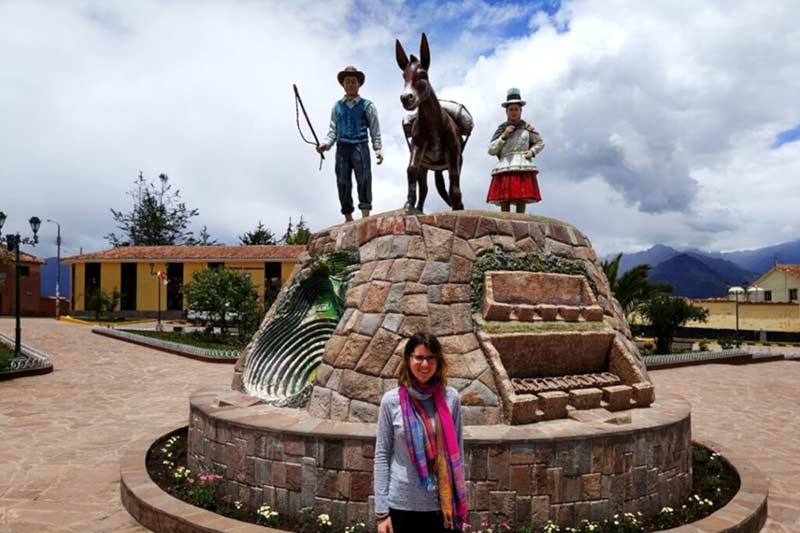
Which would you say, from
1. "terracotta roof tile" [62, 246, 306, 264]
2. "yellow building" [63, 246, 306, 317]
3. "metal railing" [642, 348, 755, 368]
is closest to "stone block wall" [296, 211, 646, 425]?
"metal railing" [642, 348, 755, 368]

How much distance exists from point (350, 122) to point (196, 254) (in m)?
26.8

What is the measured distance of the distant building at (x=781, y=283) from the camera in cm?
3281

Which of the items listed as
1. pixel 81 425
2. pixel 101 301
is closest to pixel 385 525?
pixel 81 425

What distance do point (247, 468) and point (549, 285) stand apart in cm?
304

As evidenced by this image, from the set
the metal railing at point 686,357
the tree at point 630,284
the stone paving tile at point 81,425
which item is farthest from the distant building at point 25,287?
the metal railing at point 686,357

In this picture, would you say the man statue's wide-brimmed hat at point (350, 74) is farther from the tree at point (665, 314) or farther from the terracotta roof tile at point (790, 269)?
the terracotta roof tile at point (790, 269)

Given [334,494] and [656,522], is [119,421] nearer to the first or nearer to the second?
[334,494]

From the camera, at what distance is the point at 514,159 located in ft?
23.0

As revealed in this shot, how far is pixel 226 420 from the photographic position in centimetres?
484

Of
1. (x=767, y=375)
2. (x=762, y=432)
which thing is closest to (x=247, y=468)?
(x=762, y=432)

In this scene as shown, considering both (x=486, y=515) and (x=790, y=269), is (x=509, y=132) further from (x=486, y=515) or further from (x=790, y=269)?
(x=790, y=269)

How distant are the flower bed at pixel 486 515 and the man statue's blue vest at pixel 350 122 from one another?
3658 mm

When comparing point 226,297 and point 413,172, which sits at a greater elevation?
point 413,172

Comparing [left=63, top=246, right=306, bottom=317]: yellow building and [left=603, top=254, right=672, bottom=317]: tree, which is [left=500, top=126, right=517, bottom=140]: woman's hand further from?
[left=63, top=246, right=306, bottom=317]: yellow building
